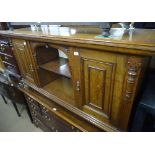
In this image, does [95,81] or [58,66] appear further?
[58,66]

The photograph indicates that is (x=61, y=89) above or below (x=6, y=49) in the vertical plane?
below

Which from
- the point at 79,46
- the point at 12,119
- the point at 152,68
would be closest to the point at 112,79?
the point at 79,46

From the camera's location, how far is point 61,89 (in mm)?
1464

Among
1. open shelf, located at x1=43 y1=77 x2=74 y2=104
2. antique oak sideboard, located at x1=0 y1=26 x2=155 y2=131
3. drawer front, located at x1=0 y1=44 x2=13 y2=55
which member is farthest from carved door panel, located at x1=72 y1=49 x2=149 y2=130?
drawer front, located at x1=0 y1=44 x2=13 y2=55

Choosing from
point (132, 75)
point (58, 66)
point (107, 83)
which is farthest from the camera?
point (58, 66)

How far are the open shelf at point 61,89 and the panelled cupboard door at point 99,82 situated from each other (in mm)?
278

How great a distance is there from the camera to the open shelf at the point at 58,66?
49.5 inches

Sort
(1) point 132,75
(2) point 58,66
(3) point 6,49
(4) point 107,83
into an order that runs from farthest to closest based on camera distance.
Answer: (3) point 6,49 < (2) point 58,66 < (4) point 107,83 < (1) point 132,75

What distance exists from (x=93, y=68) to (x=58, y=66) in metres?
0.65

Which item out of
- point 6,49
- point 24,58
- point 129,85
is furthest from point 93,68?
point 6,49

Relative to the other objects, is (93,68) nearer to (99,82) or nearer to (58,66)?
(99,82)

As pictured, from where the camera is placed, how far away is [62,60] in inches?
61.4

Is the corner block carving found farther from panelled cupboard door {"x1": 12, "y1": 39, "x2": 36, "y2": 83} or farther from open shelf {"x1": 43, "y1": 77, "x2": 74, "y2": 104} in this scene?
panelled cupboard door {"x1": 12, "y1": 39, "x2": 36, "y2": 83}
